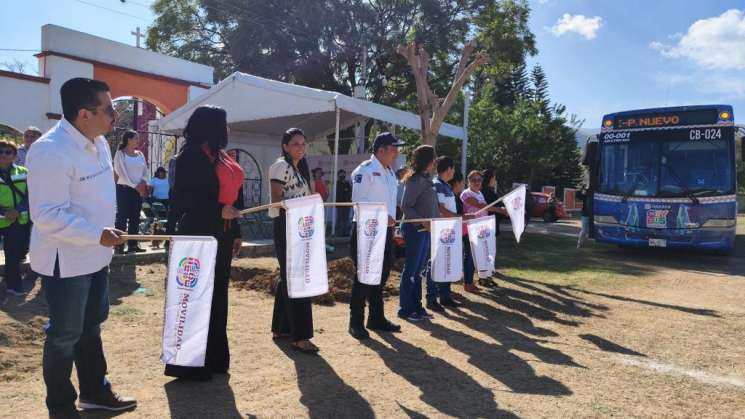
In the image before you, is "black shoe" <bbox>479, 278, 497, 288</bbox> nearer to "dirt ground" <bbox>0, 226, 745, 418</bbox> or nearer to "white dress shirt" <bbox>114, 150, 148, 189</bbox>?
"dirt ground" <bbox>0, 226, 745, 418</bbox>

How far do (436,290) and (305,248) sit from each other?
2.80 metres

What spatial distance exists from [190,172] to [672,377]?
388cm

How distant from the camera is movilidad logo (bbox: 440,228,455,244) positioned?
5.65 m

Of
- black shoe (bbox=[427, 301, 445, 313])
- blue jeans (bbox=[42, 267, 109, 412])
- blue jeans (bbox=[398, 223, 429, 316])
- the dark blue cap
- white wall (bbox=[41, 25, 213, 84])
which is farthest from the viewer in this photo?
white wall (bbox=[41, 25, 213, 84])

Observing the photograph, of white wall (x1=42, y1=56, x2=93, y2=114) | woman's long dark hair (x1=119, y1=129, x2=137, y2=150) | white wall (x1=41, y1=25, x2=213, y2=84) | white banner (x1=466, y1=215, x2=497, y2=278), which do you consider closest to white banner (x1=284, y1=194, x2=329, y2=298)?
white banner (x1=466, y1=215, x2=497, y2=278)

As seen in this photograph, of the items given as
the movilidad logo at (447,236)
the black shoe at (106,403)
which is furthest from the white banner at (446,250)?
the black shoe at (106,403)

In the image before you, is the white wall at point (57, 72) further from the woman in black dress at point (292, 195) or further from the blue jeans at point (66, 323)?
the blue jeans at point (66, 323)

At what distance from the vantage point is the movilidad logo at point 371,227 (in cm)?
476

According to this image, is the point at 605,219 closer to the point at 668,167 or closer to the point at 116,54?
the point at 668,167

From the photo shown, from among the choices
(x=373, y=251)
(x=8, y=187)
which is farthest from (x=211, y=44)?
(x=373, y=251)

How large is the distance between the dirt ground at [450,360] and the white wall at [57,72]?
7.78 metres

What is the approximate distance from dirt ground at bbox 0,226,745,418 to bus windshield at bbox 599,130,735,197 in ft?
12.0

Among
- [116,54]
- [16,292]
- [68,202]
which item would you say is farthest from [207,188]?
[116,54]

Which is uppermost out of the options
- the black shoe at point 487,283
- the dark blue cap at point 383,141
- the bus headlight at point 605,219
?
the dark blue cap at point 383,141
